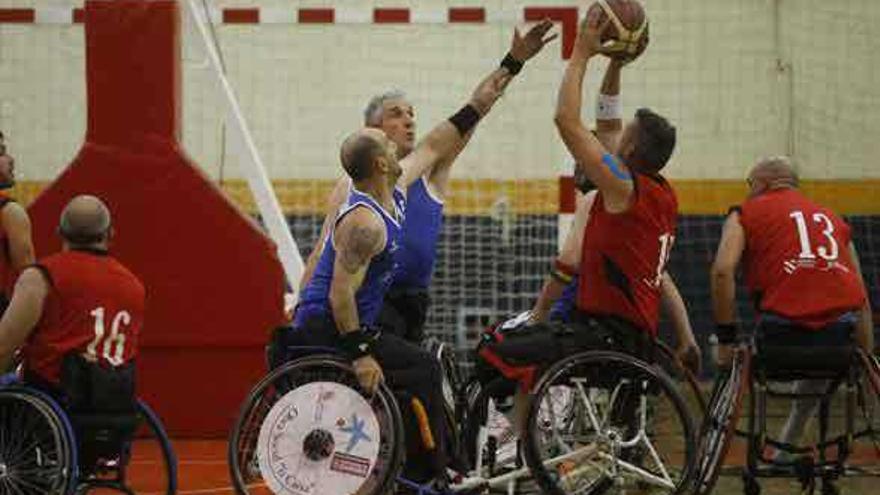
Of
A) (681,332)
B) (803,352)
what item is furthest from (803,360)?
(681,332)

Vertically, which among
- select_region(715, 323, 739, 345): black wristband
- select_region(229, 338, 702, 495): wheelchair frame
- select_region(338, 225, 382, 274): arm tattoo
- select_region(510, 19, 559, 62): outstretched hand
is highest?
select_region(510, 19, 559, 62): outstretched hand

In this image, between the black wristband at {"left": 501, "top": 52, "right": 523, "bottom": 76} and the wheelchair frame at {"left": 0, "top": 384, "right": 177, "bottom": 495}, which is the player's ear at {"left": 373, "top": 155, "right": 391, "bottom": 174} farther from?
the wheelchair frame at {"left": 0, "top": 384, "right": 177, "bottom": 495}

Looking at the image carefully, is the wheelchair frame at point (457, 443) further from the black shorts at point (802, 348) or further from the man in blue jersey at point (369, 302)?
the black shorts at point (802, 348)

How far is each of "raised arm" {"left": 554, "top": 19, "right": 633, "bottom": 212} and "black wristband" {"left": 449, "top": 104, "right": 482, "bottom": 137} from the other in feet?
2.32

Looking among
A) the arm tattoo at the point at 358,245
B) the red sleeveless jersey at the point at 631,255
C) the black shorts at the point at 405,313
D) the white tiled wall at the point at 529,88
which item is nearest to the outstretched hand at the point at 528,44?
the red sleeveless jersey at the point at 631,255

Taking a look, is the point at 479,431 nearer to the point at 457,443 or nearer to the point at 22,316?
the point at 457,443

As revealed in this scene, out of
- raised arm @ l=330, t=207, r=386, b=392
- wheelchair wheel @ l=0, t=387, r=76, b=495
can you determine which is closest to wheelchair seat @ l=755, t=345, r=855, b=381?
raised arm @ l=330, t=207, r=386, b=392

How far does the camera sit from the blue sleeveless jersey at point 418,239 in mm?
7879

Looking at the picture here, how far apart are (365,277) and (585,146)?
0.95 metres

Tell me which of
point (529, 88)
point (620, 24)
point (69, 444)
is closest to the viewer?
point (69, 444)

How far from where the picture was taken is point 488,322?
14.3 metres

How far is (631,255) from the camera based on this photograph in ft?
24.1

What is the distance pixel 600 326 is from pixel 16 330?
219 centimetres

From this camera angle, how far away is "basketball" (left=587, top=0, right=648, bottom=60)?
7.39 m
